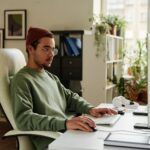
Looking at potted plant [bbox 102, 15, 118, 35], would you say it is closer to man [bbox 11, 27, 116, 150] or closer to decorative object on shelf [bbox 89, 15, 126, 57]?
decorative object on shelf [bbox 89, 15, 126, 57]

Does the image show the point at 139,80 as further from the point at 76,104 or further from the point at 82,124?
the point at 82,124

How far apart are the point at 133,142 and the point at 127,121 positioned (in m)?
0.45

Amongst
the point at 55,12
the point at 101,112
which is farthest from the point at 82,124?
the point at 55,12

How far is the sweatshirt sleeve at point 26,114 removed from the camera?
1.72 metres

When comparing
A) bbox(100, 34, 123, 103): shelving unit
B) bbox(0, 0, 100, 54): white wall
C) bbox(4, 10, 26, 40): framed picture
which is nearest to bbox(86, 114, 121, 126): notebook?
bbox(100, 34, 123, 103): shelving unit

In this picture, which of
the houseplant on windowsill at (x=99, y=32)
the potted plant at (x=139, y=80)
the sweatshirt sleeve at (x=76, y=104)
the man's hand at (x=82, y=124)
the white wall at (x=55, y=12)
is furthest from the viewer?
the white wall at (x=55, y=12)

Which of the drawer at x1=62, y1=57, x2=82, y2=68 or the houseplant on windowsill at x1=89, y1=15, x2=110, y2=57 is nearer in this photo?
the houseplant on windowsill at x1=89, y1=15, x2=110, y2=57

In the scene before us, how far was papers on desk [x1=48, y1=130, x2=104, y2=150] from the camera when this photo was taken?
133 centimetres

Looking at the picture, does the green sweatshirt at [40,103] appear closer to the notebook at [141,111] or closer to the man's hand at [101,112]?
the man's hand at [101,112]

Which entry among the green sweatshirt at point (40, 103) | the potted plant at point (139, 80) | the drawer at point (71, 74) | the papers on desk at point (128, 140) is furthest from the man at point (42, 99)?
the drawer at point (71, 74)

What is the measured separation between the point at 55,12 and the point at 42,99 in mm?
2783

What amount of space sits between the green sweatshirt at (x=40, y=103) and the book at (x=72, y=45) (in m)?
2.02

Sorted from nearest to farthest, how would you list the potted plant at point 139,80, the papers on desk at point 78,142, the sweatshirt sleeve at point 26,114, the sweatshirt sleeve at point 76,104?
1. the papers on desk at point 78,142
2. the sweatshirt sleeve at point 26,114
3. the sweatshirt sleeve at point 76,104
4. the potted plant at point 139,80

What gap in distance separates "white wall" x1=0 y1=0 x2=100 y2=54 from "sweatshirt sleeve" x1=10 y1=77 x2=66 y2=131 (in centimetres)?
258
